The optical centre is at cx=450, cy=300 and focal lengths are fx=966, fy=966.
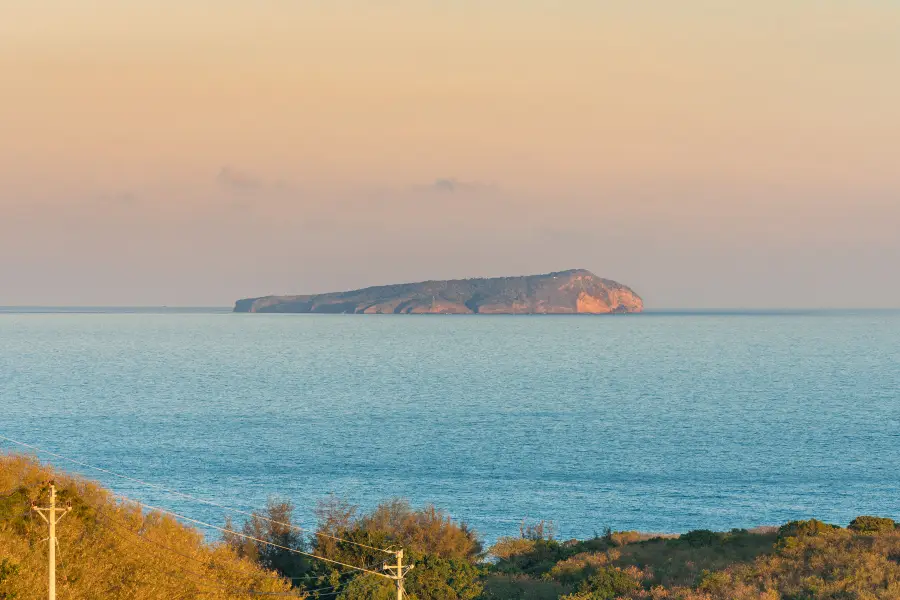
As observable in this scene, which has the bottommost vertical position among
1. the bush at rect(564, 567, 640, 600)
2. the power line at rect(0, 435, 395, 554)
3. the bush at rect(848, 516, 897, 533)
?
the power line at rect(0, 435, 395, 554)

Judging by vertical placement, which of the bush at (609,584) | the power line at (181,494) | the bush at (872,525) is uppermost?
the bush at (872,525)

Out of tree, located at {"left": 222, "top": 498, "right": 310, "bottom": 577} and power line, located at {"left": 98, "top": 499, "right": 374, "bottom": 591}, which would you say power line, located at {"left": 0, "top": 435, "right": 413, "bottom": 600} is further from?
power line, located at {"left": 98, "top": 499, "right": 374, "bottom": 591}

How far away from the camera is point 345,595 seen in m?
30.9

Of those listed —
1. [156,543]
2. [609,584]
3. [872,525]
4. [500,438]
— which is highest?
[156,543]

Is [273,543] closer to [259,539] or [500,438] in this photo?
[259,539]

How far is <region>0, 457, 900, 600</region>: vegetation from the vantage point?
28.1 meters

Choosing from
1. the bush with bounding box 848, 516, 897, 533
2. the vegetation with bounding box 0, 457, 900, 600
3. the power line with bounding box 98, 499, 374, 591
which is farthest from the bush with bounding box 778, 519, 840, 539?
the power line with bounding box 98, 499, 374, 591

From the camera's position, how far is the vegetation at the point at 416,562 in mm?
28147

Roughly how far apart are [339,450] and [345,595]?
151 feet

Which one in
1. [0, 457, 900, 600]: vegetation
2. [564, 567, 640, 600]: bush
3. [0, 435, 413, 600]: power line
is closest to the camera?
[0, 435, 413, 600]: power line

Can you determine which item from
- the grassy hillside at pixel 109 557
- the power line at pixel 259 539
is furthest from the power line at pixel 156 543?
the power line at pixel 259 539

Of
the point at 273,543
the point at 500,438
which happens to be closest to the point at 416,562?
the point at 273,543

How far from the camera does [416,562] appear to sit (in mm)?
33469

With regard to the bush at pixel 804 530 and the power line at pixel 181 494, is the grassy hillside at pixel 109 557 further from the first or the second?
the bush at pixel 804 530
